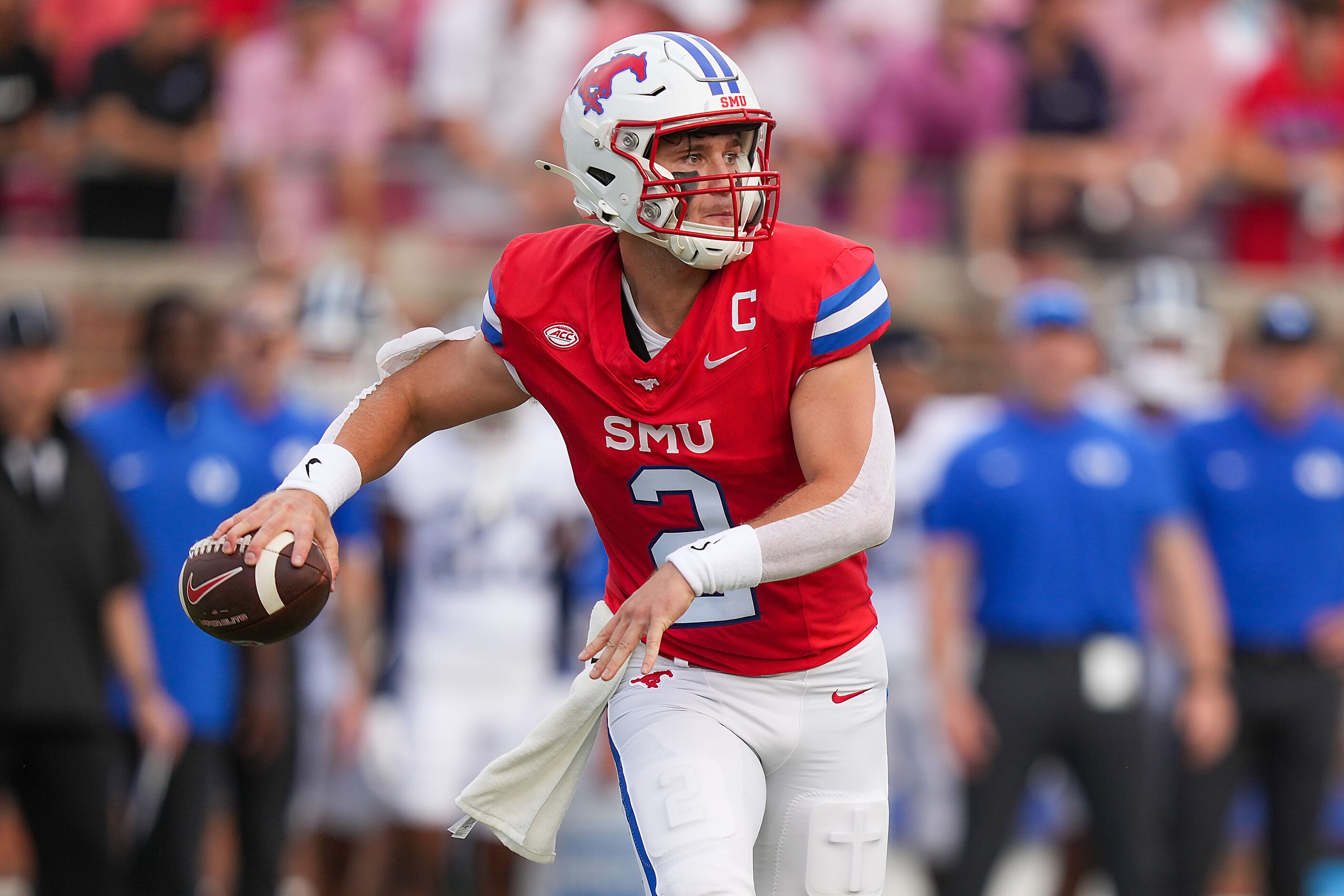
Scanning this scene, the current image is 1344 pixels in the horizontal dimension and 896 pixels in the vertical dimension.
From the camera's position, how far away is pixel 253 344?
6.93 metres

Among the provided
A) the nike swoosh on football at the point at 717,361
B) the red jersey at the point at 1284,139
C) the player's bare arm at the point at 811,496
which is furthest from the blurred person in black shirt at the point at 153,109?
the player's bare arm at the point at 811,496

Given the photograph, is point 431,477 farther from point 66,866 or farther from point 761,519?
point 761,519

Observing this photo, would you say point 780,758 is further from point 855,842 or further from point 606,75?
point 606,75

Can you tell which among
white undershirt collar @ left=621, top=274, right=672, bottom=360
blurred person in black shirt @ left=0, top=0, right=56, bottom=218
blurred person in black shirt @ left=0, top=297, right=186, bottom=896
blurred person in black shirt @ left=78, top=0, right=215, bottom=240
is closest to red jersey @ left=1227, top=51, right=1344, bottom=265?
blurred person in black shirt @ left=78, top=0, right=215, bottom=240

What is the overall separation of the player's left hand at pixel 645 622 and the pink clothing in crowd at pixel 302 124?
18.4 feet

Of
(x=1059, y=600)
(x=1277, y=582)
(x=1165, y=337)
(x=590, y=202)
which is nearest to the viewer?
(x=590, y=202)

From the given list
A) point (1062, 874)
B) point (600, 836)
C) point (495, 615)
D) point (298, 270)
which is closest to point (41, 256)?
point (298, 270)

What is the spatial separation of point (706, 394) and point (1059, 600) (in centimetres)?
317

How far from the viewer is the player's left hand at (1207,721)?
6.65m

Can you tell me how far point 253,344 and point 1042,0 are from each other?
168 inches

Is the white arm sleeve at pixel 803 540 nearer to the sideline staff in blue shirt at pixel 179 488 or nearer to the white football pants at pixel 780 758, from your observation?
the white football pants at pixel 780 758

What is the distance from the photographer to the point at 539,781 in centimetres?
407

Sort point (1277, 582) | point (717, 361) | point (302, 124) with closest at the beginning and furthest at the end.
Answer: point (717, 361)
point (1277, 582)
point (302, 124)

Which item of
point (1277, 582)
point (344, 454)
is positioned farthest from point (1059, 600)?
point (344, 454)
